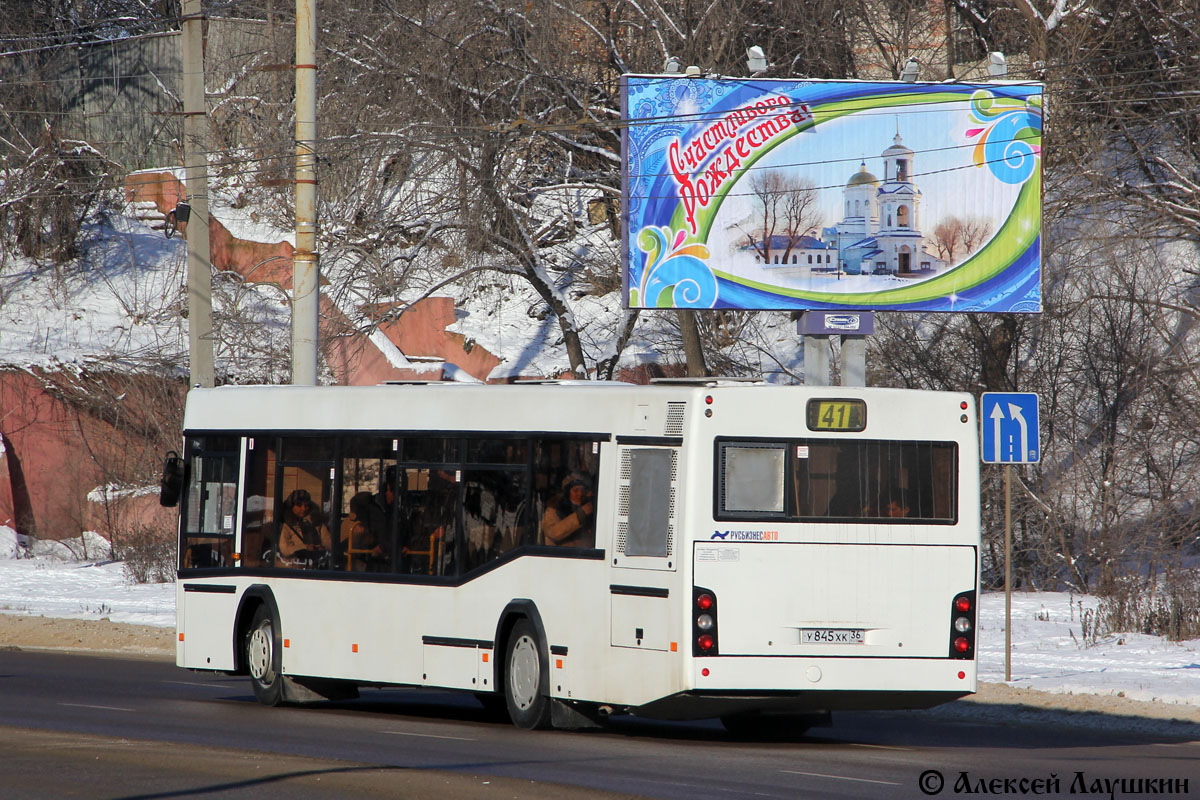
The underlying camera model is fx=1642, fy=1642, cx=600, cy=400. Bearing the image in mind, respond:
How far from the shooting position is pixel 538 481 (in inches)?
511

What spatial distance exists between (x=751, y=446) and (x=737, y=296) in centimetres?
1202

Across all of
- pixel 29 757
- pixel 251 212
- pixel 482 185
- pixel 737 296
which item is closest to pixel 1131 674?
pixel 737 296

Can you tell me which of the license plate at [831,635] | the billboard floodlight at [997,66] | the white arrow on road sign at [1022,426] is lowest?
the license plate at [831,635]

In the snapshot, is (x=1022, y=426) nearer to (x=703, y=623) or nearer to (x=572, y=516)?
(x=572, y=516)

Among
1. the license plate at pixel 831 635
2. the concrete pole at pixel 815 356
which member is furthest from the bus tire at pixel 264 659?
the concrete pole at pixel 815 356

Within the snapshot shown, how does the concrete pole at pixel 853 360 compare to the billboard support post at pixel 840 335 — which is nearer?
the billboard support post at pixel 840 335

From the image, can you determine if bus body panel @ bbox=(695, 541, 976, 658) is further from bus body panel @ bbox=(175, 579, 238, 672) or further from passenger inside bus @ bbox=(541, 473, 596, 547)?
bus body panel @ bbox=(175, 579, 238, 672)

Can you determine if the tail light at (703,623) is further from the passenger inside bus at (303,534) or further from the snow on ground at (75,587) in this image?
the snow on ground at (75,587)

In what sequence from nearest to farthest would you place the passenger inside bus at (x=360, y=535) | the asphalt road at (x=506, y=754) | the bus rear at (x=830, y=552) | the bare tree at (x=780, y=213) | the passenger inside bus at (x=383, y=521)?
1. the asphalt road at (x=506, y=754)
2. the bus rear at (x=830, y=552)
3. the passenger inside bus at (x=383, y=521)
4. the passenger inside bus at (x=360, y=535)
5. the bare tree at (x=780, y=213)

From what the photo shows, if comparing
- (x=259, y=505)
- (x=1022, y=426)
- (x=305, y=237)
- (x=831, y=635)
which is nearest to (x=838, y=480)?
(x=831, y=635)

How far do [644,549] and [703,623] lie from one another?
2.54 ft

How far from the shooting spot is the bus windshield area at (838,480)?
1173 centimetres

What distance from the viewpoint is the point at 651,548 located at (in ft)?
38.8

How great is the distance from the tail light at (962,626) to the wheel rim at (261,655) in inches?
257
